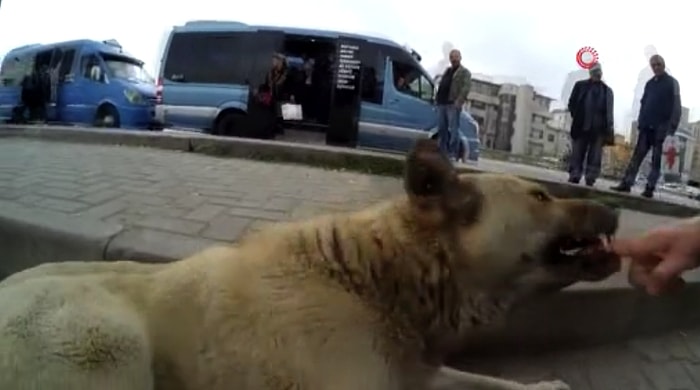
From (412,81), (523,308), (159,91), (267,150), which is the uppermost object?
(412,81)

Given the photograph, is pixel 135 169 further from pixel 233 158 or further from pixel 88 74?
pixel 88 74

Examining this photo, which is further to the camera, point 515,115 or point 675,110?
point 515,115

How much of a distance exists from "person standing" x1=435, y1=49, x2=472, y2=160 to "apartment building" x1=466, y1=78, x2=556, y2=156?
0.52 feet

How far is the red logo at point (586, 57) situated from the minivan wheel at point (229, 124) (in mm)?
7276

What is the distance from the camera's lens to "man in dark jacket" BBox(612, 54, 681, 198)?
7.32 m

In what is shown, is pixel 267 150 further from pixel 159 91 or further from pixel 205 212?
pixel 159 91

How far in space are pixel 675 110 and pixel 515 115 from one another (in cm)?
205

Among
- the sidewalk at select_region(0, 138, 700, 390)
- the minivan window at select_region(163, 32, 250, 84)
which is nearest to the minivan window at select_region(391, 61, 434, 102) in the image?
the minivan window at select_region(163, 32, 250, 84)

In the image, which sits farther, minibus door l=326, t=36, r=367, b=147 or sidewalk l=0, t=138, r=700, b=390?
minibus door l=326, t=36, r=367, b=147

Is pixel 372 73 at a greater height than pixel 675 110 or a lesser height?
greater

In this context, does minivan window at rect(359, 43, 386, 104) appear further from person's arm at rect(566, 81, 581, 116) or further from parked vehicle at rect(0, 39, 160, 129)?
person's arm at rect(566, 81, 581, 116)

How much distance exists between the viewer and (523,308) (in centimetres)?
250

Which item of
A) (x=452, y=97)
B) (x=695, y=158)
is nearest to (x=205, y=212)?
(x=695, y=158)

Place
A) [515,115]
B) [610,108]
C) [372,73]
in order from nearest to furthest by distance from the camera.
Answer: [610,108] → [515,115] → [372,73]
